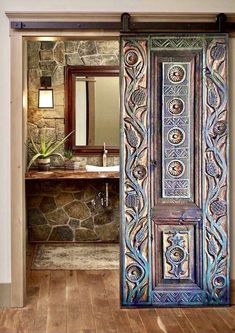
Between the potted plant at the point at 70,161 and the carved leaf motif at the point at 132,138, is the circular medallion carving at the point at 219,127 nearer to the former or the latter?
the carved leaf motif at the point at 132,138

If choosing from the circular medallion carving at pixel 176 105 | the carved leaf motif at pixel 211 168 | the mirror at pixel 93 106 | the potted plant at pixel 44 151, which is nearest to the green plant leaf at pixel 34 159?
the potted plant at pixel 44 151

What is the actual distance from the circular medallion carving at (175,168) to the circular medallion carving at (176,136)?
0.14 metres

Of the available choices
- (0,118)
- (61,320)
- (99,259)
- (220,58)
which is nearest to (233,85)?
(220,58)

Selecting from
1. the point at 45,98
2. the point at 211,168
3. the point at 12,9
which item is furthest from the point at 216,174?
the point at 45,98

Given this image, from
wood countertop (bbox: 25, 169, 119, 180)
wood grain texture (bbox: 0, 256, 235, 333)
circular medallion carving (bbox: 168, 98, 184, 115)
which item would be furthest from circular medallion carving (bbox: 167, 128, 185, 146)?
wood countertop (bbox: 25, 169, 119, 180)

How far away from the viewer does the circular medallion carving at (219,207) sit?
3.98 metres

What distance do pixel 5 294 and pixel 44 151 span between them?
2516 millimetres

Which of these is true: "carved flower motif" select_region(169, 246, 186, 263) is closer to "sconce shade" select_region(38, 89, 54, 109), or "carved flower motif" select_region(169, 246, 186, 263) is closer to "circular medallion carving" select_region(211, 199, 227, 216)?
"circular medallion carving" select_region(211, 199, 227, 216)

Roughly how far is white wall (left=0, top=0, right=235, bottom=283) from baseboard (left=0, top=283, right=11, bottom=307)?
4 cm

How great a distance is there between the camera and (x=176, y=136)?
3.96m

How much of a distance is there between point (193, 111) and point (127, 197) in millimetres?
821

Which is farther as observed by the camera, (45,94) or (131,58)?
(45,94)

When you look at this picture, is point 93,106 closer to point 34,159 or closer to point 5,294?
point 34,159

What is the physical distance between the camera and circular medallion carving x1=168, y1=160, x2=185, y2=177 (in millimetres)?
3957
